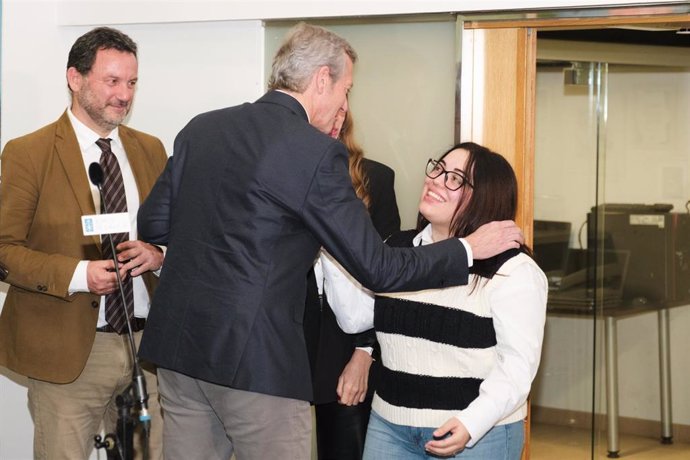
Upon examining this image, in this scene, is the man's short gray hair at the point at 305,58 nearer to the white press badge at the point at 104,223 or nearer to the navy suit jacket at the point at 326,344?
the white press badge at the point at 104,223

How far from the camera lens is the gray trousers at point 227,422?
86.7 inches

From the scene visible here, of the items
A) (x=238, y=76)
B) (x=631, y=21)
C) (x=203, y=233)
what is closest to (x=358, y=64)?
(x=238, y=76)

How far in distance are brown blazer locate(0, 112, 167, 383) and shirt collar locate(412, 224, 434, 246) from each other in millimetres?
1066

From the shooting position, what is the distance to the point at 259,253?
7.11 ft

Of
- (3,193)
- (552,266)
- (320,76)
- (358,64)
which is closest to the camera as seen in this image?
(320,76)

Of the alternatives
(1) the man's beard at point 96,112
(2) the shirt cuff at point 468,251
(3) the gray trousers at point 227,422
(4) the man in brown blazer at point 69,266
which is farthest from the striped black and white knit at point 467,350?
(1) the man's beard at point 96,112

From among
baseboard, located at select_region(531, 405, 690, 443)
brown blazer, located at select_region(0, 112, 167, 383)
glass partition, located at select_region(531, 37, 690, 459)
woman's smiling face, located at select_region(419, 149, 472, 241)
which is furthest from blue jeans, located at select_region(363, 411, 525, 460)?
baseboard, located at select_region(531, 405, 690, 443)

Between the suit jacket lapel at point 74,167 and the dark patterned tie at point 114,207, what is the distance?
54 millimetres

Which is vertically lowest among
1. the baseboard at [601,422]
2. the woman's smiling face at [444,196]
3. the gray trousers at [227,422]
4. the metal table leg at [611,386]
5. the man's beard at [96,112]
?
the baseboard at [601,422]

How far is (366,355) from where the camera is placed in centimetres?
305

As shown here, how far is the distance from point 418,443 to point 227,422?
543 mm

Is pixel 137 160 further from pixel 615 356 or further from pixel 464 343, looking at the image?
pixel 615 356

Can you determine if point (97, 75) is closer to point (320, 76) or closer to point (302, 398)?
point (320, 76)

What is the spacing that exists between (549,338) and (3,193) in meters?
3.78
